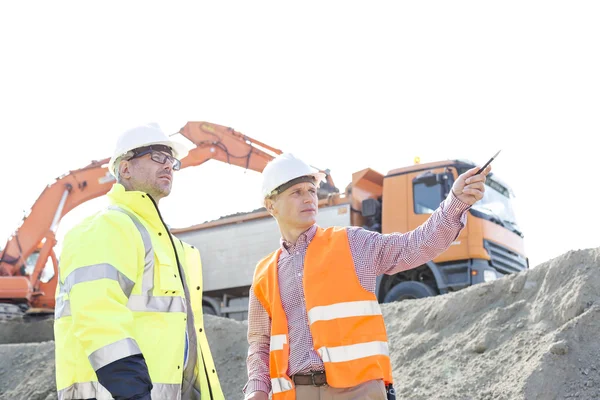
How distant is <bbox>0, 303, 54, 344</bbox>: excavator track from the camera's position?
40.8 feet

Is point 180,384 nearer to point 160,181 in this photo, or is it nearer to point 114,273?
point 114,273

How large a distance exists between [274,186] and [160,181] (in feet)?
1.81

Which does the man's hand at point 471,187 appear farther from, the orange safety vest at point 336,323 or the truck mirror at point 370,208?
the truck mirror at point 370,208

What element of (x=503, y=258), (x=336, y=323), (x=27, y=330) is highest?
(x=503, y=258)

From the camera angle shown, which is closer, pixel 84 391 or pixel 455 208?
pixel 84 391

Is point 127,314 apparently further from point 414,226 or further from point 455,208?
point 414,226

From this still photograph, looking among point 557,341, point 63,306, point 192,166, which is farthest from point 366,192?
point 63,306

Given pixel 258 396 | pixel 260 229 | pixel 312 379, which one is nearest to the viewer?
pixel 312 379

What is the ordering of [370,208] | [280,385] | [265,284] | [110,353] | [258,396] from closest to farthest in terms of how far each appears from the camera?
1. [110,353]
2. [280,385]
3. [258,396]
4. [265,284]
5. [370,208]

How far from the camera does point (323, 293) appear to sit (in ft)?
9.78

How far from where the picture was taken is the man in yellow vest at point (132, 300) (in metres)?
2.50

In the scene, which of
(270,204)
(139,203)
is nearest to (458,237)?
(270,204)

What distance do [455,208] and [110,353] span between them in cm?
145

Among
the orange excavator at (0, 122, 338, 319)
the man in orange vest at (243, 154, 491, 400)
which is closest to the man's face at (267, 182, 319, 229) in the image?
the man in orange vest at (243, 154, 491, 400)
